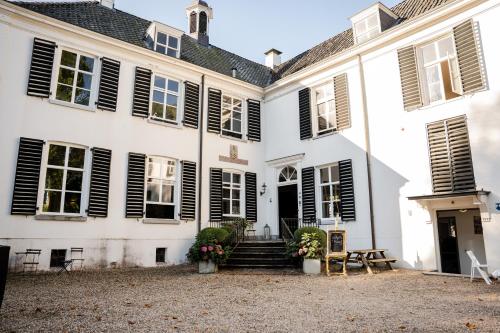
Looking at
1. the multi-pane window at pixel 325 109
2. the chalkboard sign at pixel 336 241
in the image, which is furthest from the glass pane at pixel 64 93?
the chalkboard sign at pixel 336 241

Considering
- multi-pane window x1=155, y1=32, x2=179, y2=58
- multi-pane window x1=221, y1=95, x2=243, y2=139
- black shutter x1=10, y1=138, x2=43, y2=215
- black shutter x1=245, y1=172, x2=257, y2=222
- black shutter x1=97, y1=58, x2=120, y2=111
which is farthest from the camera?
multi-pane window x1=221, y1=95, x2=243, y2=139

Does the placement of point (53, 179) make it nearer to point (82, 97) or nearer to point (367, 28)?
point (82, 97)

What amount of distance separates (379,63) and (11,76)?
37.2ft

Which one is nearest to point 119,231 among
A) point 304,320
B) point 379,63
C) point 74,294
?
point 74,294

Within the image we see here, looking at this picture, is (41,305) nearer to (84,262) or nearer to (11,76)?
(84,262)

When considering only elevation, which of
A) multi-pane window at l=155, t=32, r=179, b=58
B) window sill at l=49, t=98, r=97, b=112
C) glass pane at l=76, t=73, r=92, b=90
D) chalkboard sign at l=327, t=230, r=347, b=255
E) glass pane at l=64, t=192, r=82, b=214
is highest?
multi-pane window at l=155, t=32, r=179, b=58

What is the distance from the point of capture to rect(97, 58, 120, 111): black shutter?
12.1 m

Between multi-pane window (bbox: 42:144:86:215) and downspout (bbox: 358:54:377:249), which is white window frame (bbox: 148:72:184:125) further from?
downspout (bbox: 358:54:377:249)

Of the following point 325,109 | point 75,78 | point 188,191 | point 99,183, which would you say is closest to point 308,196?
point 325,109

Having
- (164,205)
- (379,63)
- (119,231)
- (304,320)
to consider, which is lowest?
(304,320)

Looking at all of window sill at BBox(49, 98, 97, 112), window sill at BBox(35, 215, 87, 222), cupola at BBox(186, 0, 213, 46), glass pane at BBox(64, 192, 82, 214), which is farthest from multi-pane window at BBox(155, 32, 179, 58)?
window sill at BBox(35, 215, 87, 222)

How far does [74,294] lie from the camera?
7219 millimetres

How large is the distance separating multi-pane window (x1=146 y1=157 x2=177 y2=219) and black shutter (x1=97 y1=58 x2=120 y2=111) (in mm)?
2217

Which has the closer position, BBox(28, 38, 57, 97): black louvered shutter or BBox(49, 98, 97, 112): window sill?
BBox(28, 38, 57, 97): black louvered shutter
